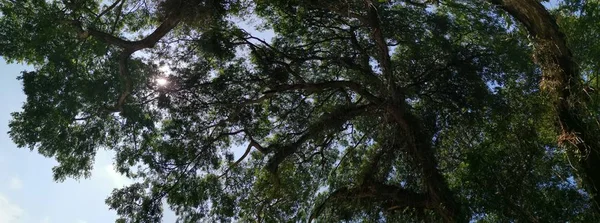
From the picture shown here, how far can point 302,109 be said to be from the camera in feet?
35.0

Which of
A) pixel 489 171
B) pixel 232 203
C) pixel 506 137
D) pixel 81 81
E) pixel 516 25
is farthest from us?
pixel 232 203

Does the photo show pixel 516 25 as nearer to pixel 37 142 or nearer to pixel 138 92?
pixel 138 92

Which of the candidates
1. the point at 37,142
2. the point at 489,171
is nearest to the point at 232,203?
the point at 37,142

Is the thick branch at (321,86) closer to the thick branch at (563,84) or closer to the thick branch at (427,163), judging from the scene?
the thick branch at (427,163)

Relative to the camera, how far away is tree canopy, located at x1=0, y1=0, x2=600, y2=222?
7184 millimetres

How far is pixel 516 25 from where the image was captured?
19.6 feet

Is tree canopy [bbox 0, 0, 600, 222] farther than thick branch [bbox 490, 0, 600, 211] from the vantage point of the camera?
Yes

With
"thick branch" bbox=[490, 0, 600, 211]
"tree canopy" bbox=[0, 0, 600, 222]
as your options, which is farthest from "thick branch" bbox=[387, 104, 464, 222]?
"thick branch" bbox=[490, 0, 600, 211]

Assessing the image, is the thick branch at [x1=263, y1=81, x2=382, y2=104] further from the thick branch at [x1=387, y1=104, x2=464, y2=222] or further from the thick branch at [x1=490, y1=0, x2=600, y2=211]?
the thick branch at [x1=490, y1=0, x2=600, y2=211]

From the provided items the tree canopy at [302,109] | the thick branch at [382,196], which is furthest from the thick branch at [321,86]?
the thick branch at [382,196]

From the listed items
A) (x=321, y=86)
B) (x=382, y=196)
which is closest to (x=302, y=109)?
(x=321, y=86)

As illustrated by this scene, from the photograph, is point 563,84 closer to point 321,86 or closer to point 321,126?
point 321,126

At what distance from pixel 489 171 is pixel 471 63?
10.4ft

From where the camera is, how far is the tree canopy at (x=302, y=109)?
7184 millimetres
